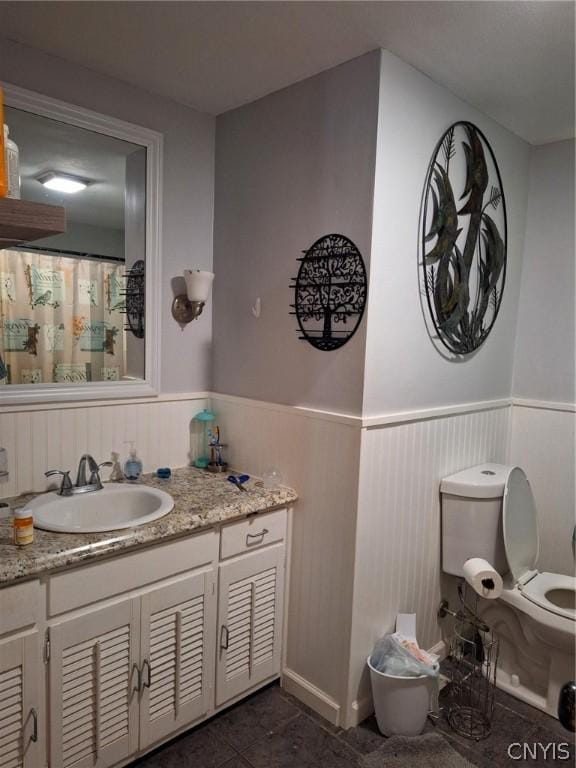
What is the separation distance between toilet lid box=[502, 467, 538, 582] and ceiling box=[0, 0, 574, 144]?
5.18ft

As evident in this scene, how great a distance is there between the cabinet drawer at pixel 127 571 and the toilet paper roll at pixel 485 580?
98 cm

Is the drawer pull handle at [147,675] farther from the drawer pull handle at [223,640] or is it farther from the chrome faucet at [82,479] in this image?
the chrome faucet at [82,479]

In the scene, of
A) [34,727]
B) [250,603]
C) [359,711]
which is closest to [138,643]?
[34,727]

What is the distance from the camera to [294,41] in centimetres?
176

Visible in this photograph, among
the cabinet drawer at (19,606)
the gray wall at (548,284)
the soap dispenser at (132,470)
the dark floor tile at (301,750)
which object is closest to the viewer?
the cabinet drawer at (19,606)

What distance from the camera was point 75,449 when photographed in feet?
6.82

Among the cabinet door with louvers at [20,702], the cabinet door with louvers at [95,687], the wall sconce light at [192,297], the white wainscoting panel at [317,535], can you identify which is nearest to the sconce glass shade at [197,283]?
the wall sconce light at [192,297]

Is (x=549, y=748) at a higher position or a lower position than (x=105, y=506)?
lower

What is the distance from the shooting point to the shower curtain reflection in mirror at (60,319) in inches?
74.9

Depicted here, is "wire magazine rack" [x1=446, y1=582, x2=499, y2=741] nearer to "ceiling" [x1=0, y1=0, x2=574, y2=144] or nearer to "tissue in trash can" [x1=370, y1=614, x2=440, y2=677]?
"tissue in trash can" [x1=370, y1=614, x2=440, y2=677]

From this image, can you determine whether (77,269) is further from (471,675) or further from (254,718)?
(471,675)

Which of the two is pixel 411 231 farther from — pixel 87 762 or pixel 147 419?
pixel 87 762

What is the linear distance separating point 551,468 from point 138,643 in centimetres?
208

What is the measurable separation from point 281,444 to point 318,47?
143cm
